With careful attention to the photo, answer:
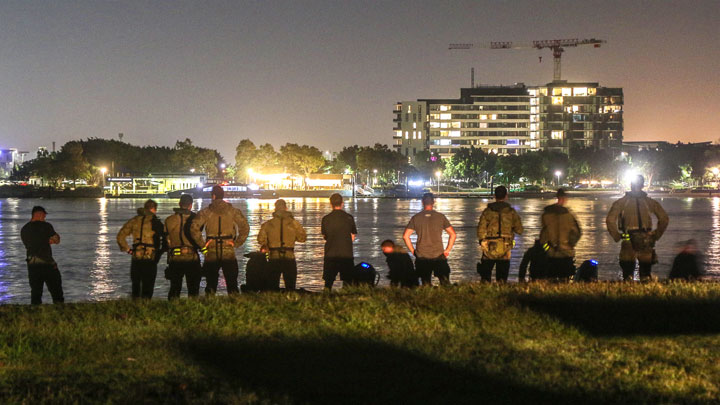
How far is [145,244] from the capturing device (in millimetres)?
11586

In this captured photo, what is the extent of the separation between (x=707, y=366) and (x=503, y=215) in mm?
5130

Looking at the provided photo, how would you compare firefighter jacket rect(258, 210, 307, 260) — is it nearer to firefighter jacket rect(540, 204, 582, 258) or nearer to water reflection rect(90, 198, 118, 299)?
firefighter jacket rect(540, 204, 582, 258)

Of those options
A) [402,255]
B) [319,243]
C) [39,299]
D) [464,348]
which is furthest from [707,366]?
[319,243]

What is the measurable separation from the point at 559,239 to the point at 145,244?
6211mm

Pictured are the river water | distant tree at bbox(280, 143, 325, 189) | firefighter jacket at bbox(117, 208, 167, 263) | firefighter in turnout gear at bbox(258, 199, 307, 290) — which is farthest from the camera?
distant tree at bbox(280, 143, 325, 189)

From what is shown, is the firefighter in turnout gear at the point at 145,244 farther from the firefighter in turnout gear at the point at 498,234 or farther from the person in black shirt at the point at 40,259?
the firefighter in turnout gear at the point at 498,234

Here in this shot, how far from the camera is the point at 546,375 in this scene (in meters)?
6.44

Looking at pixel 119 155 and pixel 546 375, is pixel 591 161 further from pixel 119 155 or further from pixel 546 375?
pixel 546 375

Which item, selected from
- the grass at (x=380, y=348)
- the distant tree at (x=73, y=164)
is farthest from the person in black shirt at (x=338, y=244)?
the distant tree at (x=73, y=164)

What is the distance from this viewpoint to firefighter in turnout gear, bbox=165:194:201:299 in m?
11.4

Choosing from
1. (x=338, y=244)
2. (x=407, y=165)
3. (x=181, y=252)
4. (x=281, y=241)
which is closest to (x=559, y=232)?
(x=338, y=244)

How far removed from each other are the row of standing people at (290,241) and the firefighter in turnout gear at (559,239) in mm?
15

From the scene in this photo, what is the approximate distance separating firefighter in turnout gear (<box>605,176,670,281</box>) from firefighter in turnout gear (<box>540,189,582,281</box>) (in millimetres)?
580

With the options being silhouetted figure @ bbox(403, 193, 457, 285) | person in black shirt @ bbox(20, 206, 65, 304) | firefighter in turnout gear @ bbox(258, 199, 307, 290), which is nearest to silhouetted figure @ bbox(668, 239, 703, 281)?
silhouetted figure @ bbox(403, 193, 457, 285)
